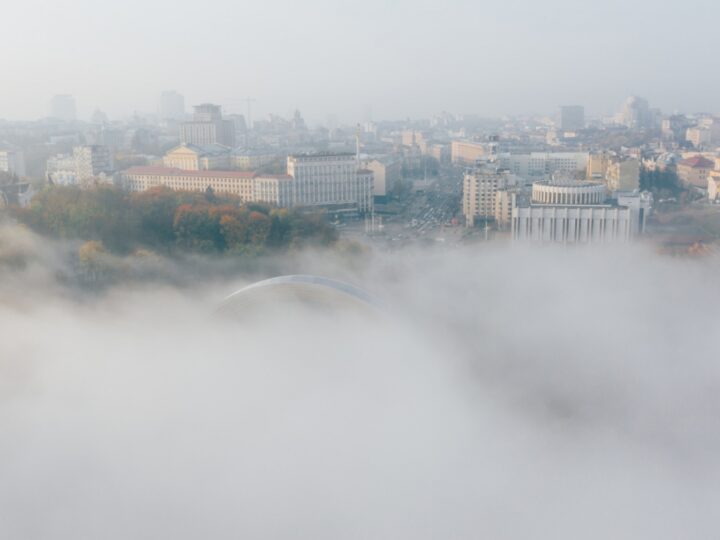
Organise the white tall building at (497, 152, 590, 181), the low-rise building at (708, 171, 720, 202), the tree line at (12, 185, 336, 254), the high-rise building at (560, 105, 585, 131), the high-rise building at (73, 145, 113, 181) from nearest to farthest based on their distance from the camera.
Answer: the tree line at (12, 185, 336, 254) < the low-rise building at (708, 171, 720, 202) < the high-rise building at (73, 145, 113, 181) < the white tall building at (497, 152, 590, 181) < the high-rise building at (560, 105, 585, 131)

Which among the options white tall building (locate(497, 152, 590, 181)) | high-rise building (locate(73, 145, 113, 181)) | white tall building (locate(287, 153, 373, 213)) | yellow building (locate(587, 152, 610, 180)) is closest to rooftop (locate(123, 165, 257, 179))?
white tall building (locate(287, 153, 373, 213))

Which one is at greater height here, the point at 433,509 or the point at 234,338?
the point at 234,338

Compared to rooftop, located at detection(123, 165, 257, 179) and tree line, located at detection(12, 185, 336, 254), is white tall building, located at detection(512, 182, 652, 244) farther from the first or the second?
rooftop, located at detection(123, 165, 257, 179)

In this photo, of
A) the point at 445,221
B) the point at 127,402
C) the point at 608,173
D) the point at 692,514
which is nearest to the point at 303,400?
the point at 127,402

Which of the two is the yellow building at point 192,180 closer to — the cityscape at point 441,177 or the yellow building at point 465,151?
the cityscape at point 441,177

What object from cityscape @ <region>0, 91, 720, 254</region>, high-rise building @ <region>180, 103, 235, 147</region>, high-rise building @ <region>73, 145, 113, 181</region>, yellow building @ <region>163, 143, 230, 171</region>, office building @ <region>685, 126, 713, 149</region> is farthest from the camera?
high-rise building @ <region>180, 103, 235, 147</region>

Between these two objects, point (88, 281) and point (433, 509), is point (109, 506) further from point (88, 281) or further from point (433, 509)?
point (88, 281)

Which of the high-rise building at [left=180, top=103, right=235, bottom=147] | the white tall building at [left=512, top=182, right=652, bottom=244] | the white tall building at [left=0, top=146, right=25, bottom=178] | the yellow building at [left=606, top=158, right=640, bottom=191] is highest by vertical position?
the high-rise building at [left=180, top=103, right=235, bottom=147]

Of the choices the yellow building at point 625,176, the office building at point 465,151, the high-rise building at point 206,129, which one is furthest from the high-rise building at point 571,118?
the yellow building at point 625,176
